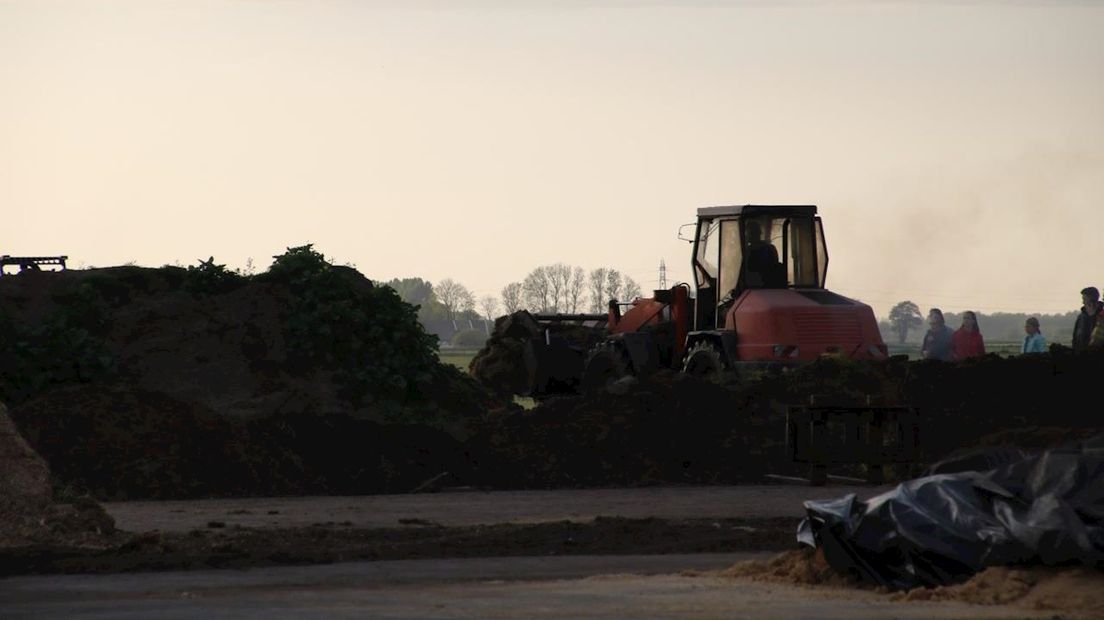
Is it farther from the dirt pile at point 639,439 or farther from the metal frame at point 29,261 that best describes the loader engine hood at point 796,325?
the metal frame at point 29,261

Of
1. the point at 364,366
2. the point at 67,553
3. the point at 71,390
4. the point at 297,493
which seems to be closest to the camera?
the point at 67,553

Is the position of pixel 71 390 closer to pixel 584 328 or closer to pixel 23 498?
pixel 23 498

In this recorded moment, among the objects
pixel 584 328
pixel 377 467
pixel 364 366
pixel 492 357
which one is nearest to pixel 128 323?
pixel 364 366

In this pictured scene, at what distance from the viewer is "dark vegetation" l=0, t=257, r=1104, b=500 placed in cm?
2550

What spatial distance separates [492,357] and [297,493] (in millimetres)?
18106

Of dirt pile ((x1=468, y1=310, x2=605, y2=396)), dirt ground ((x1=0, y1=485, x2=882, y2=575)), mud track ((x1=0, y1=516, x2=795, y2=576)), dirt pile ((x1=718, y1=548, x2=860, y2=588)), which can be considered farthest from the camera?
dirt pile ((x1=468, y1=310, x2=605, y2=396))

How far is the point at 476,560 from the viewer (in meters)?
16.4

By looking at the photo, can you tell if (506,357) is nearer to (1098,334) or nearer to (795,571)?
(1098,334)

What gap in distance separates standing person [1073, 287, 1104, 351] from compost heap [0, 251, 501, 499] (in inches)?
415

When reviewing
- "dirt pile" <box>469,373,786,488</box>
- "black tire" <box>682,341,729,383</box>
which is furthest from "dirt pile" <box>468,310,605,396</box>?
"dirt pile" <box>469,373,786,488</box>

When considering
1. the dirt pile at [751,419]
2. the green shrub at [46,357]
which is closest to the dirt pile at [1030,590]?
the dirt pile at [751,419]

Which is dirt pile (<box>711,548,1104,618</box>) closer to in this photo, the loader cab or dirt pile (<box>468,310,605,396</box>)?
the loader cab

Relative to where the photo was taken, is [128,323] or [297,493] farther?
[128,323]

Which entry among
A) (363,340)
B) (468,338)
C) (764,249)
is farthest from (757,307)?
(468,338)
